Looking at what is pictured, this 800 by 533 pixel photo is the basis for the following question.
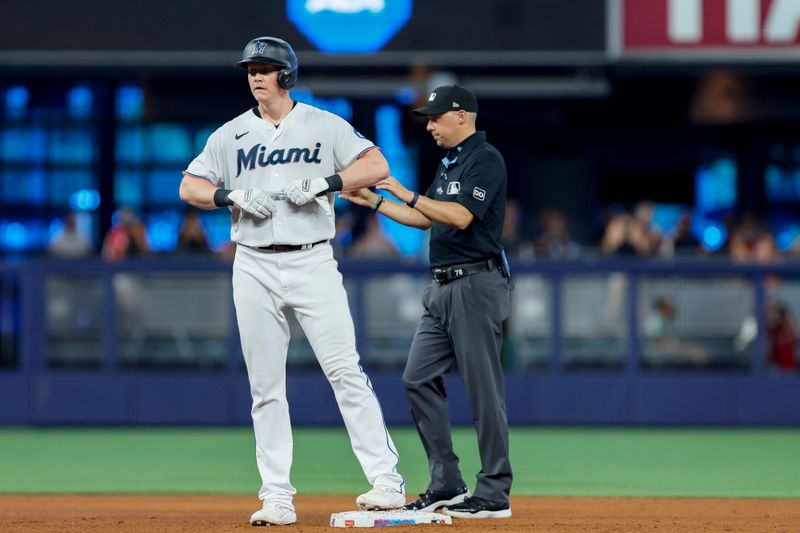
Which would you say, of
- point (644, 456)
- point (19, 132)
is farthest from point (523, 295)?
point (19, 132)

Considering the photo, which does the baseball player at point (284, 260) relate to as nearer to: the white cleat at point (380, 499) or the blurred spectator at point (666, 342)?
the white cleat at point (380, 499)

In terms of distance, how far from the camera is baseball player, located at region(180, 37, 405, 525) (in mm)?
6441

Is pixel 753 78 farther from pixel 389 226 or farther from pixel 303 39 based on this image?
pixel 303 39

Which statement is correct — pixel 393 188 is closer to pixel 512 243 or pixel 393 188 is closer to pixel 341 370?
pixel 341 370

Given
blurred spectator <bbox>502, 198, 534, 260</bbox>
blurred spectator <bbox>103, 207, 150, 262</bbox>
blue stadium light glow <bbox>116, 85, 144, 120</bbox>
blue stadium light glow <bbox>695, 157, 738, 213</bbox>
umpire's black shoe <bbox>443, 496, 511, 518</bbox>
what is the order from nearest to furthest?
umpire's black shoe <bbox>443, 496, 511, 518</bbox> → blurred spectator <bbox>502, 198, 534, 260</bbox> → blurred spectator <bbox>103, 207, 150, 262</bbox> → blue stadium light glow <bbox>116, 85, 144, 120</bbox> → blue stadium light glow <bbox>695, 157, 738, 213</bbox>

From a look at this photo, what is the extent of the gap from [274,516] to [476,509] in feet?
3.20

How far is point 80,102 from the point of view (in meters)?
19.9

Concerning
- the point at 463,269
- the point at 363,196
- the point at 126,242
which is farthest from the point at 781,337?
the point at 363,196

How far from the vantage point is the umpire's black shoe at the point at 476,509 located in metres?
6.71

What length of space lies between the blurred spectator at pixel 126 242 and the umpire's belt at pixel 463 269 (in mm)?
7931

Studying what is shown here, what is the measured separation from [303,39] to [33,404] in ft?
14.5

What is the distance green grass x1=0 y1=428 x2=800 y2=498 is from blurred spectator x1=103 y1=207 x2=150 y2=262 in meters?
1.83

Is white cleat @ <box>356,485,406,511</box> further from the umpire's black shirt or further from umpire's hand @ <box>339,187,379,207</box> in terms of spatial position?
umpire's hand @ <box>339,187,379,207</box>

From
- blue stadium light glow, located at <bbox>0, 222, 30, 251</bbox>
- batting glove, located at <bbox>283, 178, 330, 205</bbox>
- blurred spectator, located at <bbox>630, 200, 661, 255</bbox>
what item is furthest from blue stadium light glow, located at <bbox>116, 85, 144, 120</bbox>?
batting glove, located at <bbox>283, 178, 330, 205</bbox>
